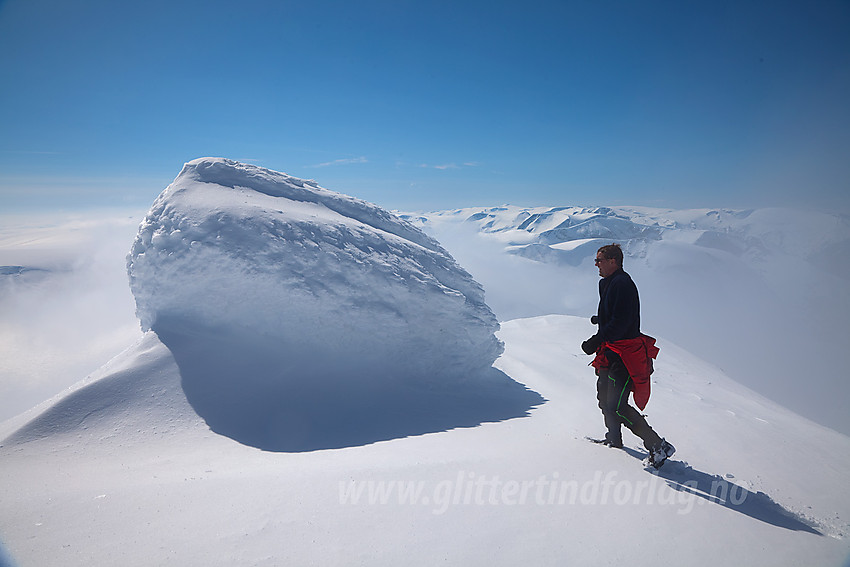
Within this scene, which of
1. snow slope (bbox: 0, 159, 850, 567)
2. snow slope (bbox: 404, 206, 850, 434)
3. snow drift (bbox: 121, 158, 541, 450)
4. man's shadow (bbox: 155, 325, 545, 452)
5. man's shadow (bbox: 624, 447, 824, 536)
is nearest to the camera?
snow slope (bbox: 0, 159, 850, 567)

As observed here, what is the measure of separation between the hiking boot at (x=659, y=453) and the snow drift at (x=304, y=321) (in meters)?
3.03

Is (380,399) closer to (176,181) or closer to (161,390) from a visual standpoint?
(161,390)

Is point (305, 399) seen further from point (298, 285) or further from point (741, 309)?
point (741, 309)

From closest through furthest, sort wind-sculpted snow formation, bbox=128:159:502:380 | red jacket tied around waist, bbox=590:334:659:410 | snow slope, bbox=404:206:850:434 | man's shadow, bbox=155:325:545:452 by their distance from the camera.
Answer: red jacket tied around waist, bbox=590:334:659:410
man's shadow, bbox=155:325:545:452
wind-sculpted snow formation, bbox=128:159:502:380
snow slope, bbox=404:206:850:434

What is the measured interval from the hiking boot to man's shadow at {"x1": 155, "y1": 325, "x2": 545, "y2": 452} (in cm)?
289

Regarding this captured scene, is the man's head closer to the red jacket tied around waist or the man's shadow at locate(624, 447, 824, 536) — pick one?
the red jacket tied around waist

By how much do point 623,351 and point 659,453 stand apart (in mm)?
1031

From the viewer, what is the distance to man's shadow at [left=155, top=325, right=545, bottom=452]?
17.9ft

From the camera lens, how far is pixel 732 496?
3332 millimetres

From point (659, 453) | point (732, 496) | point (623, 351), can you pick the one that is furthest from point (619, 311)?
point (732, 496)

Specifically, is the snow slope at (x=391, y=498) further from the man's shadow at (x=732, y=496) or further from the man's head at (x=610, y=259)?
the man's head at (x=610, y=259)

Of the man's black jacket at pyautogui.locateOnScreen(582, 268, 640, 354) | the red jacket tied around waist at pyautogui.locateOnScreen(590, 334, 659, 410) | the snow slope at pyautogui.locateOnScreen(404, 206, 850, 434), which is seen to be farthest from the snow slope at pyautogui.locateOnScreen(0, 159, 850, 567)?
the snow slope at pyautogui.locateOnScreen(404, 206, 850, 434)

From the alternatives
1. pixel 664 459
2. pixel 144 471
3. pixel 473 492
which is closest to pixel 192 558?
pixel 473 492

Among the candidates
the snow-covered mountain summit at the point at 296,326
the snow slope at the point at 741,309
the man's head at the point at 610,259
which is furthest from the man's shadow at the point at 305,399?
the snow slope at the point at 741,309
